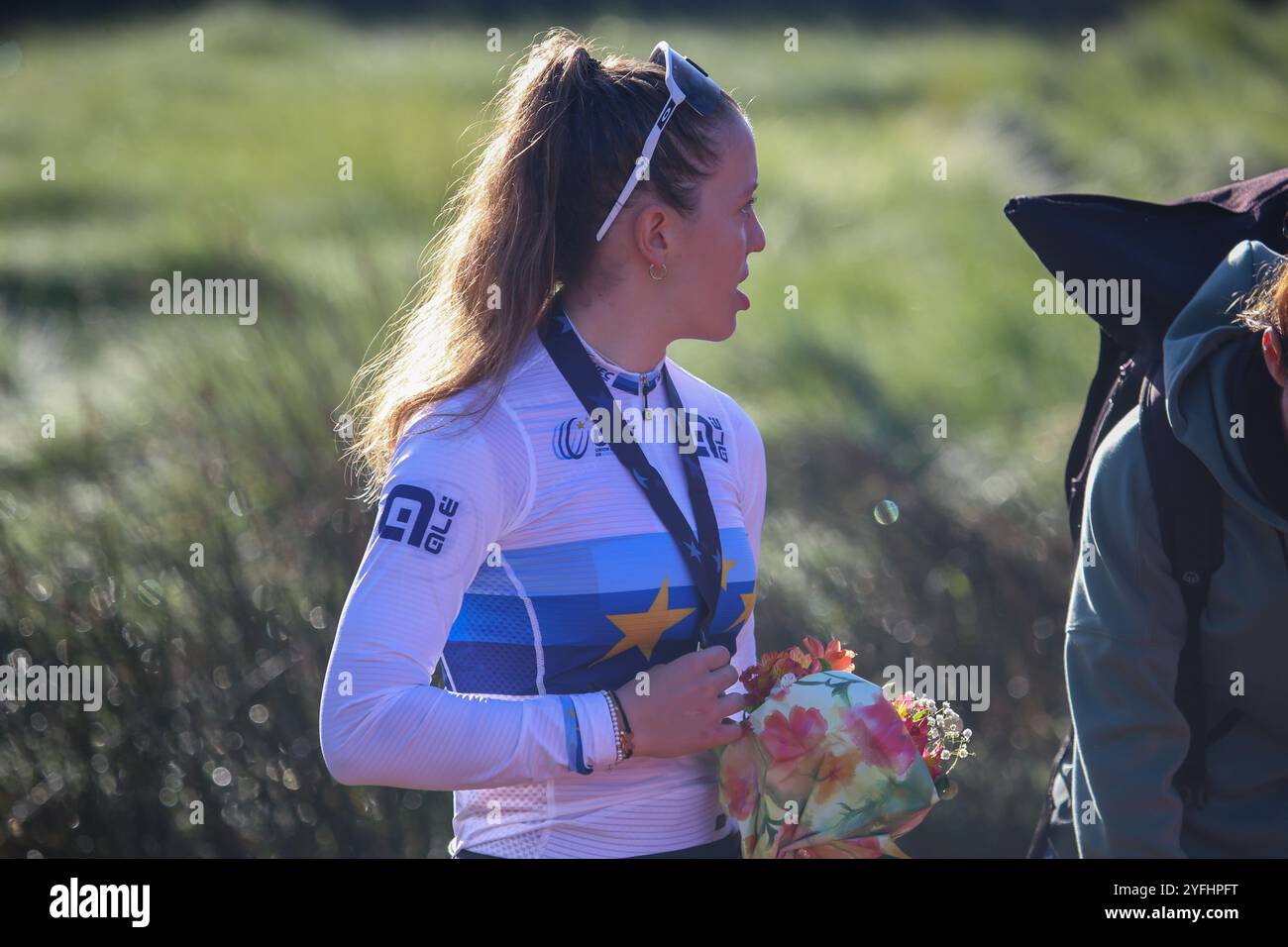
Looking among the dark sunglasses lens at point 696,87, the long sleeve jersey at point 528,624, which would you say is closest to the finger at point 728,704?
the long sleeve jersey at point 528,624

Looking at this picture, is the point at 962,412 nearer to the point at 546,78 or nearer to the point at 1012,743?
the point at 1012,743

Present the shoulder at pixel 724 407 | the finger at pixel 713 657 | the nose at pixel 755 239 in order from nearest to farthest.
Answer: the finger at pixel 713 657, the nose at pixel 755 239, the shoulder at pixel 724 407

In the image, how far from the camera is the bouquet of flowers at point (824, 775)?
5.81 ft

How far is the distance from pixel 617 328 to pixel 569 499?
1.00ft

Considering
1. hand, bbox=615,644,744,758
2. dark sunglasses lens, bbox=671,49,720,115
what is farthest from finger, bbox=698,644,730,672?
dark sunglasses lens, bbox=671,49,720,115

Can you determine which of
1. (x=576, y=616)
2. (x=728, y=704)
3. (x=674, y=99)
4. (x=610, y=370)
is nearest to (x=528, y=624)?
(x=576, y=616)

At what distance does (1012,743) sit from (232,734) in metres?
2.40

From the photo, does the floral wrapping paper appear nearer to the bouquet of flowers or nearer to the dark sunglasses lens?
the bouquet of flowers

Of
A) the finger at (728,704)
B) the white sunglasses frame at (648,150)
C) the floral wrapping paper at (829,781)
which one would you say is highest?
the white sunglasses frame at (648,150)

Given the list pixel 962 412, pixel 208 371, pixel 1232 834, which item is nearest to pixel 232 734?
pixel 208 371

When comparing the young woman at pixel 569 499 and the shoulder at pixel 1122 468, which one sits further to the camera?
the shoulder at pixel 1122 468

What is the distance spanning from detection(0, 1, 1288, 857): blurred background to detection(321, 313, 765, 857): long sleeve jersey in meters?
0.88

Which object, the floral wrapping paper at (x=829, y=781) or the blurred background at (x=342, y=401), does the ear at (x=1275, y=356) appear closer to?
the floral wrapping paper at (x=829, y=781)

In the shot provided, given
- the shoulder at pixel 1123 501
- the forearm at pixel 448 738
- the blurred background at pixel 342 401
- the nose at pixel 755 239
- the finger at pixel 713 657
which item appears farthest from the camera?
the blurred background at pixel 342 401
